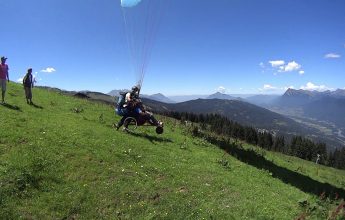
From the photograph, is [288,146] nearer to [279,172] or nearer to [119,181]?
[279,172]

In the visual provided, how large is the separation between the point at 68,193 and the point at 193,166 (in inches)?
305

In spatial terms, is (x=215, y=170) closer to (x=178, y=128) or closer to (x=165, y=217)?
(x=165, y=217)

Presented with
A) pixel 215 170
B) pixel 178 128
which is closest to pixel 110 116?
pixel 178 128

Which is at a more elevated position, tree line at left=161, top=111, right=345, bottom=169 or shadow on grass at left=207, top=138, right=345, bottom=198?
shadow on grass at left=207, top=138, right=345, bottom=198

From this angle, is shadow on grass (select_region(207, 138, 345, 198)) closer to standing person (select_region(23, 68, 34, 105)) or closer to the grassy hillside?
the grassy hillside

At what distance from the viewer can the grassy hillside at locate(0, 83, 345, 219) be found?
13.4m

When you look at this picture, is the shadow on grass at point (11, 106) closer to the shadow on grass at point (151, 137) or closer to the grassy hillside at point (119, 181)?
the grassy hillside at point (119, 181)

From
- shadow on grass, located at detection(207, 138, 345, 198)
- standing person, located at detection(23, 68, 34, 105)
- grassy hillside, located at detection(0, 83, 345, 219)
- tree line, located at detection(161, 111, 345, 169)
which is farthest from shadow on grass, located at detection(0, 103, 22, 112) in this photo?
tree line, located at detection(161, 111, 345, 169)

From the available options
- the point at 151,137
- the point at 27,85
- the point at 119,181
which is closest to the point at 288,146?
the point at 27,85

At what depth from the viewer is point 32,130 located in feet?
65.9

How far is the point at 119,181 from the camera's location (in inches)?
608

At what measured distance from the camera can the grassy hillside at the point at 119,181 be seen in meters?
13.4

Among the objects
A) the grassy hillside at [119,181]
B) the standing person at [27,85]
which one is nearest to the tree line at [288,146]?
the standing person at [27,85]

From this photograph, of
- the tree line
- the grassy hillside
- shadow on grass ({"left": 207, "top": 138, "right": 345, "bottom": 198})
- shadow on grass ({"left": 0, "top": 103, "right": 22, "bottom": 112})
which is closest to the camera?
the grassy hillside
